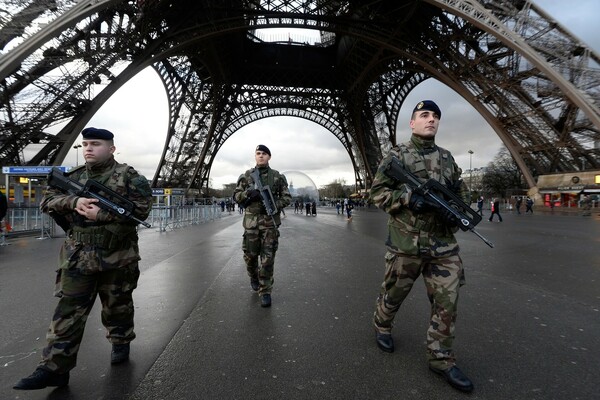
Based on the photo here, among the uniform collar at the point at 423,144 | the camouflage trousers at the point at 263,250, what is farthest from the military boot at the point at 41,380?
the uniform collar at the point at 423,144

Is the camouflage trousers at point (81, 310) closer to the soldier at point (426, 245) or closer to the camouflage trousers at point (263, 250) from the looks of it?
the camouflage trousers at point (263, 250)

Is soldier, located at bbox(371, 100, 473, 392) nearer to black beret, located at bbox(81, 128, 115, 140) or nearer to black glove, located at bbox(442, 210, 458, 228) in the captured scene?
black glove, located at bbox(442, 210, 458, 228)

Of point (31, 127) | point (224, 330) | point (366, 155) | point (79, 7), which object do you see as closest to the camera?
point (224, 330)

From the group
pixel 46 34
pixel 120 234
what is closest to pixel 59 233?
pixel 46 34

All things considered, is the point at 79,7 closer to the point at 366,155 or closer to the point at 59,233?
the point at 59,233

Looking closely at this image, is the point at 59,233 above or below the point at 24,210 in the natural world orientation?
below

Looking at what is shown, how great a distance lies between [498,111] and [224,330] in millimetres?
22839

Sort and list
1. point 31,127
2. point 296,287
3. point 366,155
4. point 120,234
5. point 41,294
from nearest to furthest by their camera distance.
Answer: point 120,234 < point 41,294 < point 296,287 < point 31,127 < point 366,155

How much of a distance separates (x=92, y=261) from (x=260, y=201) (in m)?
2.11

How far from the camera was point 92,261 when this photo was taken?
2.35 m

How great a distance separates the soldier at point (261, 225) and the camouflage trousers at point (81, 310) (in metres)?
1.68

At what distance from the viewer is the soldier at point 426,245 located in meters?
2.31

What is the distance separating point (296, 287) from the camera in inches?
190

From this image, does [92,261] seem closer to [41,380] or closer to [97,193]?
[97,193]
